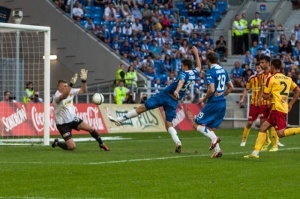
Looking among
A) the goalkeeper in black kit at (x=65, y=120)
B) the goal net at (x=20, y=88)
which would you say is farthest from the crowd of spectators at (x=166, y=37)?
the goalkeeper in black kit at (x=65, y=120)

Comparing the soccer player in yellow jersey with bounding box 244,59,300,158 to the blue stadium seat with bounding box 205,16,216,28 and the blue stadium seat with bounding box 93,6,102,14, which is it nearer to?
the blue stadium seat with bounding box 93,6,102,14

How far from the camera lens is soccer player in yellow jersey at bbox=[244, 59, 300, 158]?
20.6 meters

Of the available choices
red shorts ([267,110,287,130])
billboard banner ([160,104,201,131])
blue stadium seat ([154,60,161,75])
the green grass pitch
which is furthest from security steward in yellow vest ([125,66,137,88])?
red shorts ([267,110,287,130])

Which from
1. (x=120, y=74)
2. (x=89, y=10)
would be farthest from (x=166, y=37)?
(x=120, y=74)

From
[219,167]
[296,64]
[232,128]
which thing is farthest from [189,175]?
[296,64]

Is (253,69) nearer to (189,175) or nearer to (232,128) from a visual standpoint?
(232,128)

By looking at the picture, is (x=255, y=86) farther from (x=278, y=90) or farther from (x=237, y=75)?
(x=237, y=75)

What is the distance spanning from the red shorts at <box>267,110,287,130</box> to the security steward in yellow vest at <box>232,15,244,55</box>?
2679 centimetres

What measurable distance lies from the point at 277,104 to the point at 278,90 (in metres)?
0.34

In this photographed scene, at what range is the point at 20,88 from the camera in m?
33.5

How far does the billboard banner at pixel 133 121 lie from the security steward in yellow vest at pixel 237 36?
1126cm

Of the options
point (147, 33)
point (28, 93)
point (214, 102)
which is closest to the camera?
point (214, 102)

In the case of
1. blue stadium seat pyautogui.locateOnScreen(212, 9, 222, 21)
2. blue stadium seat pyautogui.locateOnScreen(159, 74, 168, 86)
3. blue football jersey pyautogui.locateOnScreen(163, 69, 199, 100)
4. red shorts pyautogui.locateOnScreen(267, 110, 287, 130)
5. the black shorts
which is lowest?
blue stadium seat pyautogui.locateOnScreen(159, 74, 168, 86)

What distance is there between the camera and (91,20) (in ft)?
150
